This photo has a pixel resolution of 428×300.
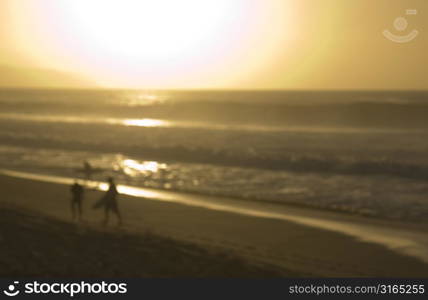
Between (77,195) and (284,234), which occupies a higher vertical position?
(77,195)

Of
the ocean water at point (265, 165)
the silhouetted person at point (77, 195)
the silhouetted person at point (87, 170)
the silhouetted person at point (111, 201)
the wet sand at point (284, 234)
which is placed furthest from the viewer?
the ocean water at point (265, 165)

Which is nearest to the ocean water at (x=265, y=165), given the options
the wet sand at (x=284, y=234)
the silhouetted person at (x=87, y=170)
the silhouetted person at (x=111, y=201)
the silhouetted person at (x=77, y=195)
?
the silhouetted person at (x=87, y=170)

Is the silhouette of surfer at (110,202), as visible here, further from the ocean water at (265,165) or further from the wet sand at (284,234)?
the ocean water at (265,165)

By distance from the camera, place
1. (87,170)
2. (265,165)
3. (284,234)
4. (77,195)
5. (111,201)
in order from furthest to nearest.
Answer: (265,165), (87,170), (77,195), (111,201), (284,234)

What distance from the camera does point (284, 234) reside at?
1187cm

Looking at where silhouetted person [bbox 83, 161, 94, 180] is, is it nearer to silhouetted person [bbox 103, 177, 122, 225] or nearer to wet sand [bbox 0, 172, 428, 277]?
wet sand [bbox 0, 172, 428, 277]

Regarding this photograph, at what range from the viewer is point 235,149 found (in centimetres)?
3002

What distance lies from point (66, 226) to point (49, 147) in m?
20.0

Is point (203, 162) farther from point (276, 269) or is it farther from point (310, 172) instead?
point (276, 269)

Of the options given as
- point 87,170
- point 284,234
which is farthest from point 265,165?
point 284,234

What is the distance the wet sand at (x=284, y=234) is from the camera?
9727 mm

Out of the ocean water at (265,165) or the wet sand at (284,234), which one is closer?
the wet sand at (284,234)

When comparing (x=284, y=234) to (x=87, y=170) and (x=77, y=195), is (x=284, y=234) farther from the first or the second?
(x=87, y=170)

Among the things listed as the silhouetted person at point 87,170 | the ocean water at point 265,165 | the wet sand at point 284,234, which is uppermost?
the ocean water at point 265,165
